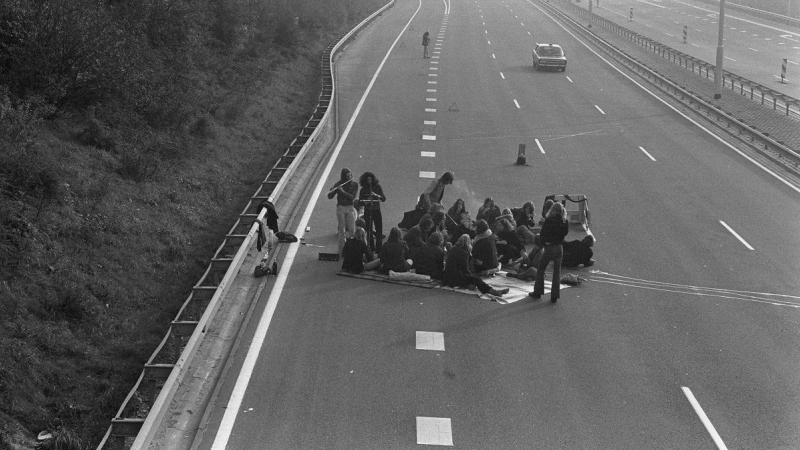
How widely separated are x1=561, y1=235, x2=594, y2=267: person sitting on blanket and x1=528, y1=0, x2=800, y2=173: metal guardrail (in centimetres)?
1237

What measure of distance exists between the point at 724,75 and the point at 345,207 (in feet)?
99.1

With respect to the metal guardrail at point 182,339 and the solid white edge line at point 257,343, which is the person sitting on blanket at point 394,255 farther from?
the metal guardrail at point 182,339

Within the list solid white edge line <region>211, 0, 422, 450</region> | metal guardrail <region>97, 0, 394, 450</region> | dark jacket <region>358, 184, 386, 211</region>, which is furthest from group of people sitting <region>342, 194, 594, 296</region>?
metal guardrail <region>97, 0, 394, 450</region>

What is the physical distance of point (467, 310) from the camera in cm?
1571

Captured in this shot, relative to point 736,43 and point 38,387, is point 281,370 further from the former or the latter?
point 736,43

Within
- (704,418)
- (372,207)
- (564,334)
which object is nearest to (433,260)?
(372,207)

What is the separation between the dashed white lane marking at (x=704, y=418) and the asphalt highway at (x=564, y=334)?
4 cm

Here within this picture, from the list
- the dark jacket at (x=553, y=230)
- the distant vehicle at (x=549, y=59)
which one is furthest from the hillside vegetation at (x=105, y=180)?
the distant vehicle at (x=549, y=59)

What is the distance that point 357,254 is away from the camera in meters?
17.3

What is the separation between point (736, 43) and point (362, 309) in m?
59.0

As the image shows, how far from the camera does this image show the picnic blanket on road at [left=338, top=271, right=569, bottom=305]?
16.4m

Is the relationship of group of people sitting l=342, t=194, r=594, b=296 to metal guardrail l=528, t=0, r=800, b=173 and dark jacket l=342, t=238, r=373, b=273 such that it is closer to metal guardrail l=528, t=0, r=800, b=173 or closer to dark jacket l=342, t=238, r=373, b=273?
dark jacket l=342, t=238, r=373, b=273

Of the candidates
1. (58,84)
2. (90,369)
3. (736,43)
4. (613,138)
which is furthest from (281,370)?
(736,43)

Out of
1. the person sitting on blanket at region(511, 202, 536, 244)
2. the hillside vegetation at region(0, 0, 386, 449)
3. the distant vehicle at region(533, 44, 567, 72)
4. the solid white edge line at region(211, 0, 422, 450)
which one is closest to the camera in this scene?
the solid white edge line at region(211, 0, 422, 450)
